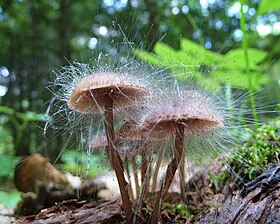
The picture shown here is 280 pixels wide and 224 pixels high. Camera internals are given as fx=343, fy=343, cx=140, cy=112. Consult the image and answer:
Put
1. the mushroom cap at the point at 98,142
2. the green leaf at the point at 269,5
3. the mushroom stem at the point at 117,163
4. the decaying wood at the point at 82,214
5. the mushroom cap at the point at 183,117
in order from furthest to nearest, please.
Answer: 1. the green leaf at the point at 269,5
2. the mushroom cap at the point at 98,142
3. the decaying wood at the point at 82,214
4. the mushroom stem at the point at 117,163
5. the mushroom cap at the point at 183,117

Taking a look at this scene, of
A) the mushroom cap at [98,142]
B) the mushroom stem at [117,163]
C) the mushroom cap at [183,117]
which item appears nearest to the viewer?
the mushroom cap at [183,117]

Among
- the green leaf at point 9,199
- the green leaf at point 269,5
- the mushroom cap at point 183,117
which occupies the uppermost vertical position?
the green leaf at point 269,5

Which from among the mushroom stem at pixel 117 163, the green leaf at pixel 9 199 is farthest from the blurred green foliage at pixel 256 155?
the green leaf at pixel 9 199

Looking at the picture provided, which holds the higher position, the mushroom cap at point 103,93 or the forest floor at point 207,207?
the mushroom cap at point 103,93

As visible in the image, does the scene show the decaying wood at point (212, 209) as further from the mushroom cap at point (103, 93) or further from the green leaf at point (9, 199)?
the mushroom cap at point (103, 93)

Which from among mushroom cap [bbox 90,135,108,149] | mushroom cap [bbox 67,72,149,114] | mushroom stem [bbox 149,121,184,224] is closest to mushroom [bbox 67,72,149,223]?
mushroom cap [bbox 67,72,149,114]

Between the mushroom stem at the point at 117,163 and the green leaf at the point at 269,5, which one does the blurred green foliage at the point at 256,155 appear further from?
the green leaf at the point at 269,5

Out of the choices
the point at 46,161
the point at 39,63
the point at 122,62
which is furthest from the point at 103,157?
the point at 39,63

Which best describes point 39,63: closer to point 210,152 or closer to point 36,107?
point 36,107

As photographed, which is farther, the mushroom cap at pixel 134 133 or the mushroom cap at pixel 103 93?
the mushroom cap at pixel 134 133
